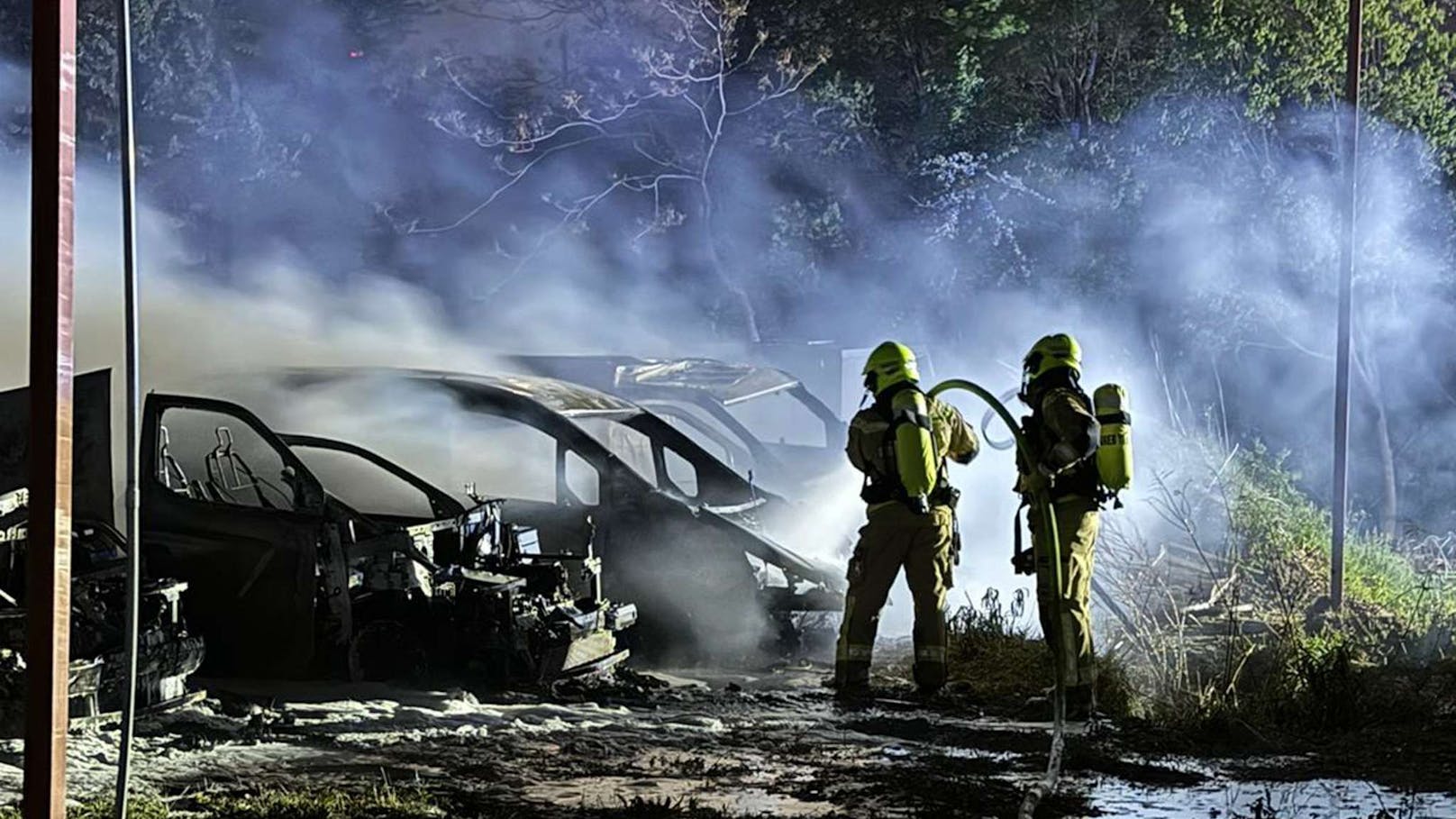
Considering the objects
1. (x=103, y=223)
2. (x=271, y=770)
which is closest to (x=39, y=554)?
(x=271, y=770)

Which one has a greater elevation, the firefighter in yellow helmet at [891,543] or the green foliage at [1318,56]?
the green foliage at [1318,56]

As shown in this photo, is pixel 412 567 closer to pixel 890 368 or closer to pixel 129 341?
pixel 890 368

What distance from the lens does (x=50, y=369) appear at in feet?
15.5

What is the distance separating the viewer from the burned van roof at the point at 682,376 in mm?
11328

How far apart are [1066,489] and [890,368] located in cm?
110

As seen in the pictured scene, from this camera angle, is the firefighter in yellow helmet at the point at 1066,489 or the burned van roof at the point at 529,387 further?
the burned van roof at the point at 529,387

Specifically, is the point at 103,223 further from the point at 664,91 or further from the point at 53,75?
the point at 53,75

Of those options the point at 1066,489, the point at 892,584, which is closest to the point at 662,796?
the point at 892,584

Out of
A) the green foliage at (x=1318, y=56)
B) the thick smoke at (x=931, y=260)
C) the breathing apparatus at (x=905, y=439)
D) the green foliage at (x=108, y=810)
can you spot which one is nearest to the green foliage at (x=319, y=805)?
the green foliage at (x=108, y=810)

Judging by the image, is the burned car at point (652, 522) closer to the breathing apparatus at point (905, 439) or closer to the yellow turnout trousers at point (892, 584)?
the yellow turnout trousers at point (892, 584)

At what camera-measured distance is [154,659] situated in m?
6.73

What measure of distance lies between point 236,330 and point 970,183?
7647 millimetres

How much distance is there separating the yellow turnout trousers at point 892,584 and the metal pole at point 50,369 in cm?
434

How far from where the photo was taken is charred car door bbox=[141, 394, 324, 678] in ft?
24.9
